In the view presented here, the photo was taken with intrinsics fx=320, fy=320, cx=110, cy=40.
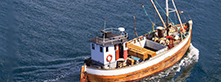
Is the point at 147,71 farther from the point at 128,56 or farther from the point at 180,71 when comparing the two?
the point at 180,71

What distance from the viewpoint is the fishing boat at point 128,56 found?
48.5m

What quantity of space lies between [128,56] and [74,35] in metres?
17.6

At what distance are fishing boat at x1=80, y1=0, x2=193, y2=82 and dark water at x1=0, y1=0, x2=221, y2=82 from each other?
2719mm

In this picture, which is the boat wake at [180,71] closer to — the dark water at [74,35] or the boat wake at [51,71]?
the dark water at [74,35]

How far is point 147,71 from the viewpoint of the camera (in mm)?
53375

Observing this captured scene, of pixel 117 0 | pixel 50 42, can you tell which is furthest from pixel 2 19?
pixel 117 0

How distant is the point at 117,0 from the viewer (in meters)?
83.0

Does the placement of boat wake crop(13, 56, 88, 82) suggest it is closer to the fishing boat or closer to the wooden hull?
the fishing boat

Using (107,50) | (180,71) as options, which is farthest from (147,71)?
(107,50)

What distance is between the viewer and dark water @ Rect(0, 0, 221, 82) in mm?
55344

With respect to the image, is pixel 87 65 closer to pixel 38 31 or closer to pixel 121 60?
pixel 121 60

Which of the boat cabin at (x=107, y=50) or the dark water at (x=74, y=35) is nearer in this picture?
the boat cabin at (x=107, y=50)

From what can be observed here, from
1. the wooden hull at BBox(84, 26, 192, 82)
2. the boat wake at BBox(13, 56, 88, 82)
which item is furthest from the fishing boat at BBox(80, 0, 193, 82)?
the boat wake at BBox(13, 56, 88, 82)

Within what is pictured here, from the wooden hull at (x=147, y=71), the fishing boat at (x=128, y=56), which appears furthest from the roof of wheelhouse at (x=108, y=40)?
the wooden hull at (x=147, y=71)
